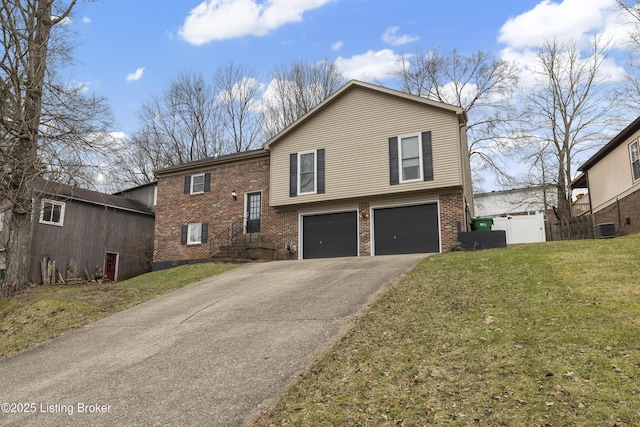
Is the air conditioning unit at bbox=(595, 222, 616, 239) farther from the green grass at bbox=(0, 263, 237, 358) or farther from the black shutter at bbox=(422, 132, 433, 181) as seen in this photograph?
the green grass at bbox=(0, 263, 237, 358)

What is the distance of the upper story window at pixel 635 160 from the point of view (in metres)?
16.9

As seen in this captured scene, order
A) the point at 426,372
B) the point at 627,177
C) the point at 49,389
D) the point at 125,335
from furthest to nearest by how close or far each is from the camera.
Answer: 1. the point at 627,177
2. the point at 125,335
3. the point at 49,389
4. the point at 426,372

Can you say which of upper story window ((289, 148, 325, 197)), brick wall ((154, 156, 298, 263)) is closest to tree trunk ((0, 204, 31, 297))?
brick wall ((154, 156, 298, 263))

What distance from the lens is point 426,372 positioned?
5.21 m

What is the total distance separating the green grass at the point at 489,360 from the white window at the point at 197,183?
14.2 meters

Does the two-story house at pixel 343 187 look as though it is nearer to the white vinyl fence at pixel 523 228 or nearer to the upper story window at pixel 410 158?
the upper story window at pixel 410 158

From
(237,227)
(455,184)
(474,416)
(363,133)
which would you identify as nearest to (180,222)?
(237,227)

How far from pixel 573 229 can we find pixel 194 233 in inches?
675

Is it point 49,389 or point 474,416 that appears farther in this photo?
point 49,389

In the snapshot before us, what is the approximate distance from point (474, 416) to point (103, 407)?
4.06 metres

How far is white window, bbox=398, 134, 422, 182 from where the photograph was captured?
16.7 m

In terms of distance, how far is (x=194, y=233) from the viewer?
2077 cm

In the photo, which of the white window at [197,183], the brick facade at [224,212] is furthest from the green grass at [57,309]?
the white window at [197,183]

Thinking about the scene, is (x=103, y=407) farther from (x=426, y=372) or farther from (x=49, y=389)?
(x=426, y=372)
